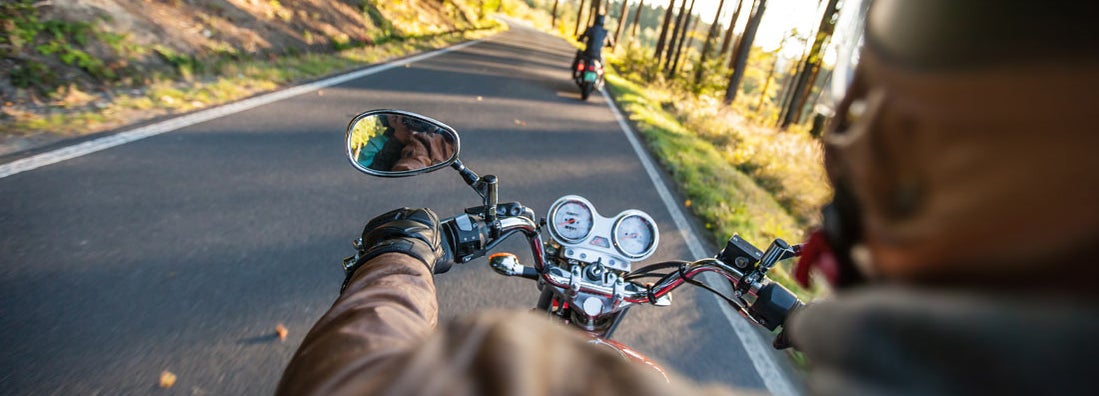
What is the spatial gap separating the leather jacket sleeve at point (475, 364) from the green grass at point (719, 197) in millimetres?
3733

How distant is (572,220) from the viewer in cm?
194

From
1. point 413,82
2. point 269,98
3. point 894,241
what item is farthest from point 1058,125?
point 413,82

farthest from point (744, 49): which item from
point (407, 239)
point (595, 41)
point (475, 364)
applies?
point (475, 364)

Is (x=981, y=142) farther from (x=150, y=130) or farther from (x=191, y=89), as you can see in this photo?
(x=191, y=89)

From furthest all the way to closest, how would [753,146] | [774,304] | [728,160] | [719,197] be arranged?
[753,146] < [728,160] < [719,197] < [774,304]

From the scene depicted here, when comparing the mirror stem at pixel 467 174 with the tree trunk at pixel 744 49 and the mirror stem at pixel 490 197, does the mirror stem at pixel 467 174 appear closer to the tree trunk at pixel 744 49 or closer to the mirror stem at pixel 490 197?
the mirror stem at pixel 490 197

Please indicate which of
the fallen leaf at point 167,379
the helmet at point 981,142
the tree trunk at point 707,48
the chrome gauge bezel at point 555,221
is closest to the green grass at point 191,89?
the fallen leaf at point 167,379

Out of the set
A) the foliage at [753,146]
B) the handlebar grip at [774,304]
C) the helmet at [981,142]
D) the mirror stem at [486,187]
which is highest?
the helmet at [981,142]

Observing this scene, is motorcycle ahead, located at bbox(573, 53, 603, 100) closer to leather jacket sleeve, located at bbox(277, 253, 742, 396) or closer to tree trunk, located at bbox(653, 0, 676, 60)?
leather jacket sleeve, located at bbox(277, 253, 742, 396)

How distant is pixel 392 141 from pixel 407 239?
492 millimetres

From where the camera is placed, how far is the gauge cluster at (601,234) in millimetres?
1862

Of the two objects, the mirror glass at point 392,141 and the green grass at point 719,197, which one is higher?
the mirror glass at point 392,141

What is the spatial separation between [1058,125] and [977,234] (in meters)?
0.10

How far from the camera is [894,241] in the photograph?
49 centimetres
